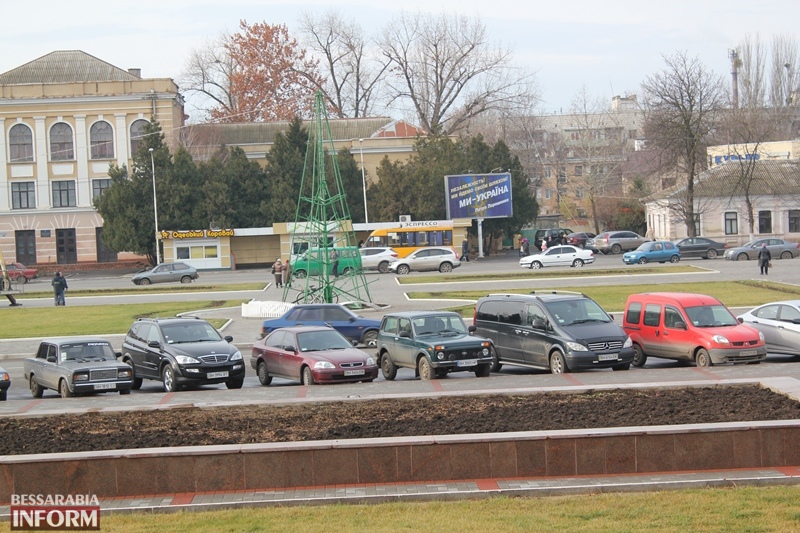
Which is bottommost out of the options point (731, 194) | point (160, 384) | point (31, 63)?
point (160, 384)

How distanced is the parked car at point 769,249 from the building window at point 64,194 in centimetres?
4918

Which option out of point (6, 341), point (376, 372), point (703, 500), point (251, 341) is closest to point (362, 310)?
point (251, 341)

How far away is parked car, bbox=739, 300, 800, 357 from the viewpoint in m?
21.6

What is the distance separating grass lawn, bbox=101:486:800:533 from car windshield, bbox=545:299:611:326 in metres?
10.6

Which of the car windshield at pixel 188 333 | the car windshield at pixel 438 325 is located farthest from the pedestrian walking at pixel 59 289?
the car windshield at pixel 438 325

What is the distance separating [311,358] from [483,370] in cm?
354

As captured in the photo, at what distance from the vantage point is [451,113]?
299ft

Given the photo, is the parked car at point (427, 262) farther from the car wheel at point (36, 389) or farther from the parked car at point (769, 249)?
the car wheel at point (36, 389)

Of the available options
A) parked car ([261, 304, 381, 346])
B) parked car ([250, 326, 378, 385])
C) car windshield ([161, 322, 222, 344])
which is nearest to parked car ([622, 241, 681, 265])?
parked car ([261, 304, 381, 346])

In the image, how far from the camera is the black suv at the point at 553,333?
1977 centimetres

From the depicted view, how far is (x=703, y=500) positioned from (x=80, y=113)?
7420cm

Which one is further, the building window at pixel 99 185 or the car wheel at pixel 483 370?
the building window at pixel 99 185

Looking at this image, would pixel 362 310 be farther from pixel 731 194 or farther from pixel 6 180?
pixel 6 180

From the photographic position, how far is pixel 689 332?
67.7 ft
